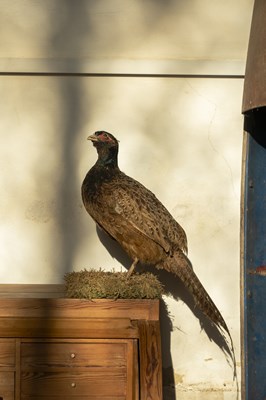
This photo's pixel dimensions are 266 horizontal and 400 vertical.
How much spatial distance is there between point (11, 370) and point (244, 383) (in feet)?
4.32

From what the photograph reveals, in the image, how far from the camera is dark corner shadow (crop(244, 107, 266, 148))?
5.21m

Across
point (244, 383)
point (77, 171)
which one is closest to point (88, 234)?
point (77, 171)

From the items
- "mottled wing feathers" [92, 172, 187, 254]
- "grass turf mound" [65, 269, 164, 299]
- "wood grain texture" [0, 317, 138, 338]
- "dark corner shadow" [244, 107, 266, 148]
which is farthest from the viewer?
"dark corner shadow" [244, 107, 266, 148]

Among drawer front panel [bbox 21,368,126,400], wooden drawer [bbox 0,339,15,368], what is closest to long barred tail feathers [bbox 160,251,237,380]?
drawer front panel [bbox 21,368,126,400]

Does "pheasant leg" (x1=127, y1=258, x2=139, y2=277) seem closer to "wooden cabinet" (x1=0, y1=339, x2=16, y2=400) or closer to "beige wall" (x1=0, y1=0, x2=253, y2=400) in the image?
"beige wall" (x1=0, y1=0, x2=253, y2=400)

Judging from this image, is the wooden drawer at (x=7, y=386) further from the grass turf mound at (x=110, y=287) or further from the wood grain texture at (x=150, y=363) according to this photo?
the wood grain texture at (x=150, y=363)

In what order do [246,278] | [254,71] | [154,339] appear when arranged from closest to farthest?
[154,339], [254,71], [246,278]

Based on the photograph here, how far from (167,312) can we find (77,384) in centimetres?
91

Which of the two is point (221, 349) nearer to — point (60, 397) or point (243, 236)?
point (243, 236)

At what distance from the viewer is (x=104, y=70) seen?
527 centimetres

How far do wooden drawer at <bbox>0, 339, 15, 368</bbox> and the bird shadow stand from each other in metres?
0.98

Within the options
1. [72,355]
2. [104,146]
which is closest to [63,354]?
[72,355]

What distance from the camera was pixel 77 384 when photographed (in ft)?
14.9

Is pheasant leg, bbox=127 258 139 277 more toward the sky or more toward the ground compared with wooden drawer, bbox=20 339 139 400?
more toward the sky
